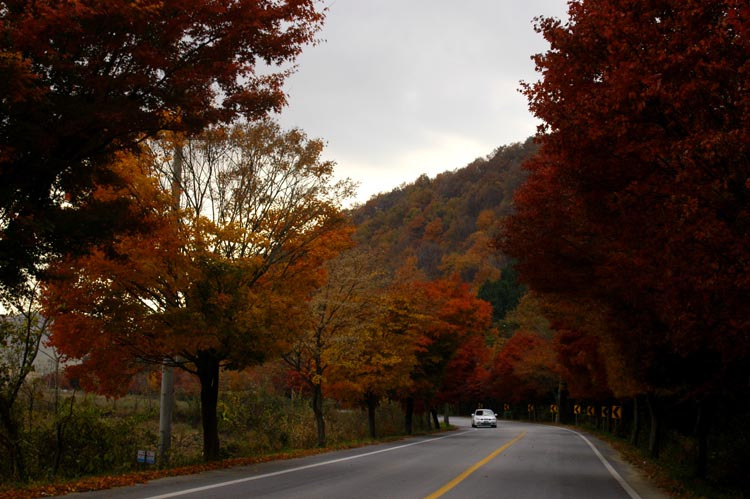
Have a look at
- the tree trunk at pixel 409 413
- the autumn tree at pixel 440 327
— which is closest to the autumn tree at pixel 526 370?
the autumn tree at pixel 440 327

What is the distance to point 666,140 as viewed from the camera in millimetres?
8961

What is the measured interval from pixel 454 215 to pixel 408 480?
128 meters

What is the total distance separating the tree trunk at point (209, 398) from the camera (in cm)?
1795

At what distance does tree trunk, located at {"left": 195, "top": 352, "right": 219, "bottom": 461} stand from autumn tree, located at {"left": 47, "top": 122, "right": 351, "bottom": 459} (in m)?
0.03

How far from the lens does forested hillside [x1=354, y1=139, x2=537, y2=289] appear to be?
396 ft

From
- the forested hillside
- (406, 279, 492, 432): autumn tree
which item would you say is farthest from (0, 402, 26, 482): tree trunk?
the forested hillside

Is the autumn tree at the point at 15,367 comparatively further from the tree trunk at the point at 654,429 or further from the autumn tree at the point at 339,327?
the tree trunk at the point at 654,429

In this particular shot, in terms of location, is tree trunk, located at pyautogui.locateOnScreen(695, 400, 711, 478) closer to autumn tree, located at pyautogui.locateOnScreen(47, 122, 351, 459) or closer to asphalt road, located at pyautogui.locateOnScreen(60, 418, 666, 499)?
asphalt road, located at pyautogui.locateOnScreen(60, 418, 666, 499)

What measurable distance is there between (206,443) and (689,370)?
Result: 11920 millimetres

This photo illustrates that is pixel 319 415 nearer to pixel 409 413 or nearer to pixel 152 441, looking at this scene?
pixel 152 441

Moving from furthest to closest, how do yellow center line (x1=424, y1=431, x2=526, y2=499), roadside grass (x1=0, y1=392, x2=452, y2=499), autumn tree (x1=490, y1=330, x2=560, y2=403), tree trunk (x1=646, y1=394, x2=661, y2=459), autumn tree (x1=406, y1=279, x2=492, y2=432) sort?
autumn tree (x1=490, y1=330, x2=560, y2=403), autumn tree (x1=406, y1=279, x2=492, y2=432), tree trunk (x1=646, y1=394, x2=661, y2=459), roadside grass (x1=0, y1=392, x2=452, y2=499), yellow center line (x1=424, y1=431, x2=526, y2=499)

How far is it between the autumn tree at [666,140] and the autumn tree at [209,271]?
7.73 m

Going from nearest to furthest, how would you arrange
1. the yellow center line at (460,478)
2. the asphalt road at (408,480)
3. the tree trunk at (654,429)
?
the asphalt road at (408,480) → the yellow center line at (460,478) → the tree trunk at (654,429)

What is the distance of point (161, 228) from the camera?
1474 cm
